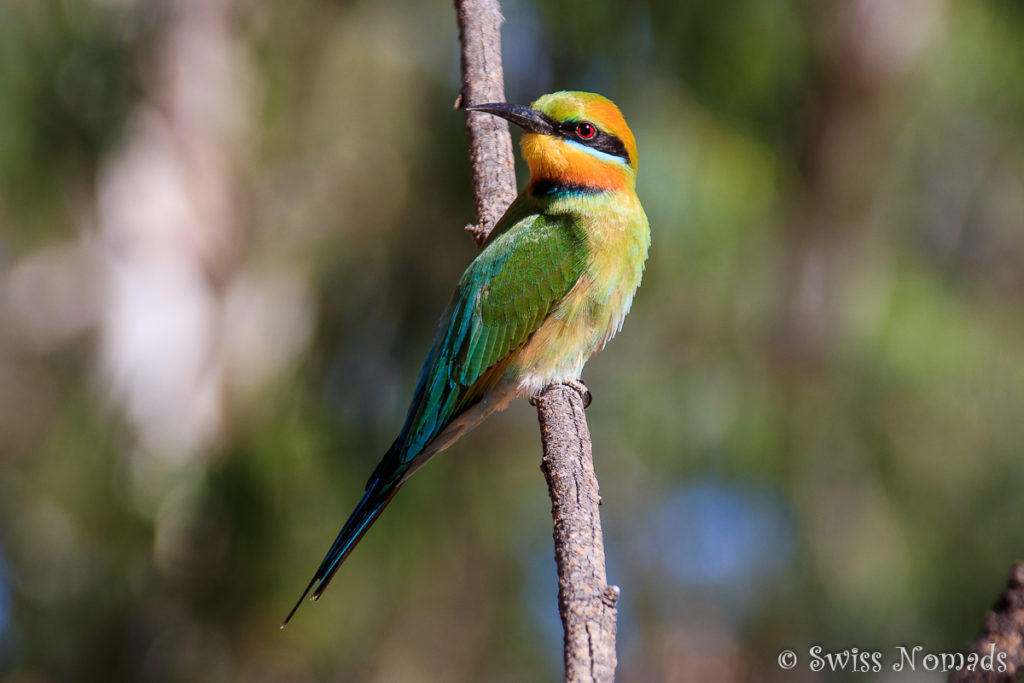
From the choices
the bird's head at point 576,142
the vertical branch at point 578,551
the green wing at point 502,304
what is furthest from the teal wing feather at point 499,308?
the vertical branch at point 578,551

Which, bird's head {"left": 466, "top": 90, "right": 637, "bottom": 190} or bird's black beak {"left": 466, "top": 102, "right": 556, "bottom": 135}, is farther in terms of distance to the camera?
bird's head {"left": 466, "top": 90, "right": 637, "bottom": 190}

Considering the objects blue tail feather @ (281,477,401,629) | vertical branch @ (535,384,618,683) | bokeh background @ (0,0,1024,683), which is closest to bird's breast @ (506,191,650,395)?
vertical branch @ (535,384,618,683)

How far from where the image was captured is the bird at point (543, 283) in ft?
7.73

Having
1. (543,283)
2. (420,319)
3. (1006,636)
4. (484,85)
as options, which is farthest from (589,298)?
(420,319)

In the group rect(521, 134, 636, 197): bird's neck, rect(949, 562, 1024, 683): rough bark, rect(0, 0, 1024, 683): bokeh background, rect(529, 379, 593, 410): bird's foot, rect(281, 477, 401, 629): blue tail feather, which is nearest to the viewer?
rect(949, 562, 1024, 683): rough bark

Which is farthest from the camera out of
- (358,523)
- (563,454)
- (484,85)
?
(484,85)

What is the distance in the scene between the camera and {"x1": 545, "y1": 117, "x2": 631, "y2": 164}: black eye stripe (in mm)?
2426

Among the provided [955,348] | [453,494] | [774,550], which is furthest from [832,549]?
[453,494]

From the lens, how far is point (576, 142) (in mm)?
2434

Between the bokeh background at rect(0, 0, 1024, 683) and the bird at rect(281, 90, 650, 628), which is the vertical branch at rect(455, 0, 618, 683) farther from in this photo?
the bokeh background at rect(0, 0, 1024, 683)

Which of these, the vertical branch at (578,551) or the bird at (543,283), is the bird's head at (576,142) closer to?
the bird at (543,283)

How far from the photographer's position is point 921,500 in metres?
5.19

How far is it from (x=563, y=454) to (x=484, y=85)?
0.99 meters

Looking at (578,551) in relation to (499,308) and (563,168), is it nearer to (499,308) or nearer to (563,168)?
(499,308)
